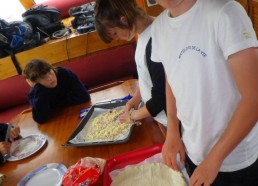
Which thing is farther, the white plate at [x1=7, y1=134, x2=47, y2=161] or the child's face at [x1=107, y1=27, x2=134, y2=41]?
the white plate at [x1=7, y1=134, x2=47, y2=161]

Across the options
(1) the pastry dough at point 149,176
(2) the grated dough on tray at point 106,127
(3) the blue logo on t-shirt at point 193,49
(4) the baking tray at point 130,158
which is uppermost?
(3) the blue logo on t-shirt at point 193,49

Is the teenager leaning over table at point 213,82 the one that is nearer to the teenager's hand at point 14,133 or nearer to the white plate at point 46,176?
the white plate at point 46,176

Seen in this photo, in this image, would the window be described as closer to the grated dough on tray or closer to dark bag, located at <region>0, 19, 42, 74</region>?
dark bag, located at <region>0, 19, 42, 74</region>

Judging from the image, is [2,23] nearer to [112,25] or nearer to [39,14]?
[39,14]

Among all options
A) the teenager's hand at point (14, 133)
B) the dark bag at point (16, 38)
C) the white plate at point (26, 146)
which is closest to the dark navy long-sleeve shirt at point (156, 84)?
the white plate at point (26, 146)

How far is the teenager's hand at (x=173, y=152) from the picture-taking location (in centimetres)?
88

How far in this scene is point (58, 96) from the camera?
1.87 meters

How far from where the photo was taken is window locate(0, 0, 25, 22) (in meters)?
3.80

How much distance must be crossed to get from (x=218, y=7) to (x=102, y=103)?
1027 millimetres

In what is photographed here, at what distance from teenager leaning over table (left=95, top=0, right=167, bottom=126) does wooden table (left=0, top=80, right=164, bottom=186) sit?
82mm

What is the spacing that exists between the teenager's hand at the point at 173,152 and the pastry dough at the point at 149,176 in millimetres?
20

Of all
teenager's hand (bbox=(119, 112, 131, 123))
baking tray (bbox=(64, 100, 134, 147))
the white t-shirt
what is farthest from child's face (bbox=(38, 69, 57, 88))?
the white t-shirt

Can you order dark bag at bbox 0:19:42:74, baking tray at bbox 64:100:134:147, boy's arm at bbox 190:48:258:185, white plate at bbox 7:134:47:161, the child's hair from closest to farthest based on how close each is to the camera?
boy's arm at bbox 190:48:258:185 → baking tray at bbox 64:100:134:147 → white plate at bbox 7:134:47:161 → the child's hair → dark bag at bbox 0:19:42:74

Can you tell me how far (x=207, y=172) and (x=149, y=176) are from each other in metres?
0.27
